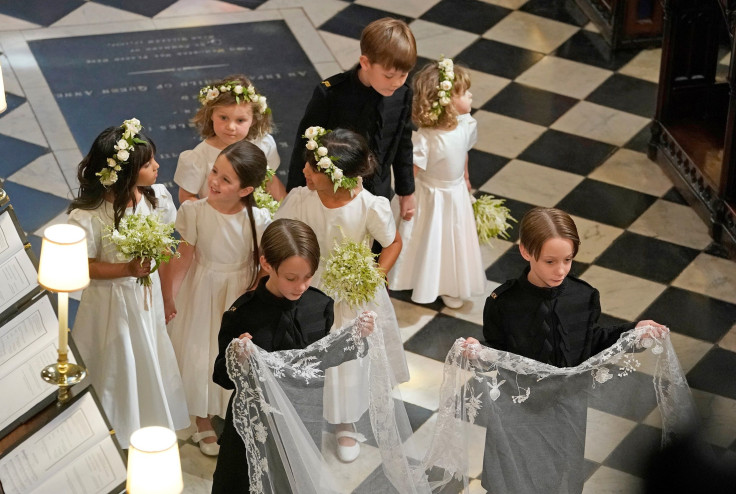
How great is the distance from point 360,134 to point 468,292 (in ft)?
4.21

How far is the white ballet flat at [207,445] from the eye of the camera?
5461 mm

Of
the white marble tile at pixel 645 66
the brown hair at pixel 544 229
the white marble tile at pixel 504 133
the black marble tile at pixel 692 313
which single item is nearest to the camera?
the brown hair at pixel 544 229

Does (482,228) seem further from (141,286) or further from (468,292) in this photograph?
(141,286)

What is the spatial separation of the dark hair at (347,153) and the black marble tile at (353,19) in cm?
413

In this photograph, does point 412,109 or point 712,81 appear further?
point 712,81

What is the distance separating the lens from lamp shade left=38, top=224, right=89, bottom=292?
3.68m

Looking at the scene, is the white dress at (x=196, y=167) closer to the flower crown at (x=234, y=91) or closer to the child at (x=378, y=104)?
the flower crown at (x=234, y=91)

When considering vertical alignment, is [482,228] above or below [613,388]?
below

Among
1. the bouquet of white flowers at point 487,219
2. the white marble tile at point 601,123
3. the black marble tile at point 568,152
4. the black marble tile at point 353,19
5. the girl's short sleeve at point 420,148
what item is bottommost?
the white marble tile at point 601,123

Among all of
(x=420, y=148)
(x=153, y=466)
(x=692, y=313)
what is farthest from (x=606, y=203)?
(x=153, y=466)

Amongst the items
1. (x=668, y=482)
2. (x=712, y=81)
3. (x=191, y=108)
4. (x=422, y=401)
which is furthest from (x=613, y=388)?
(x=191, y=108)

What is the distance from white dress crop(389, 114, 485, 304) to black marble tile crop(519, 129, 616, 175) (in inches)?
61.5

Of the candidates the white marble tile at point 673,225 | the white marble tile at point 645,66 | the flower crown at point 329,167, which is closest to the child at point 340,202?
the flower crown at point 329,167

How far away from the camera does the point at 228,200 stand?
511 centimetres
